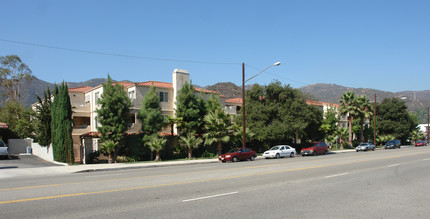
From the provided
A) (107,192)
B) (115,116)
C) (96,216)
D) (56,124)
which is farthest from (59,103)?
(96,216)

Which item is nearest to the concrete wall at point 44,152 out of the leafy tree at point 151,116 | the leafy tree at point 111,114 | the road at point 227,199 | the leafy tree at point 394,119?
the leafy tree at point 111,114

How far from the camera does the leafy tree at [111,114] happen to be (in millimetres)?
27500

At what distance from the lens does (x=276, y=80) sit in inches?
1693

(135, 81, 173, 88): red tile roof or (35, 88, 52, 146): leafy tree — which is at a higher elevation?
(135, 81, 173, 88): red tile roof

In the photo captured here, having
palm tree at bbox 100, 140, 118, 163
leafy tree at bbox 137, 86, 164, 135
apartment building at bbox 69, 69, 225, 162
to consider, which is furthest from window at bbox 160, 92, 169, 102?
palm tree at bbox 100, 140, 118, 163

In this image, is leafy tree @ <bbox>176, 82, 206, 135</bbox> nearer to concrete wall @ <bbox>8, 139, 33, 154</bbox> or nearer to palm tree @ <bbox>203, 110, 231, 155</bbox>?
palm tree @ <bbox>203, 110, 231, 155</bbox>

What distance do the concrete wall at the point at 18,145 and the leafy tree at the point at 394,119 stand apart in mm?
67039

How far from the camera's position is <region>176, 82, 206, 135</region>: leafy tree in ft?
104

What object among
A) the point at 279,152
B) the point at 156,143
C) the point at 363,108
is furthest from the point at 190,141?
the point at 363,108

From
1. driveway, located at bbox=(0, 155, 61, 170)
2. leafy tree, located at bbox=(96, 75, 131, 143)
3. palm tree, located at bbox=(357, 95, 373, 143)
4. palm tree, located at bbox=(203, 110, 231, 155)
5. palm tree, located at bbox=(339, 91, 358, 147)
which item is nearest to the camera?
driveway, located at bbox=(0, 155, 61, 170)

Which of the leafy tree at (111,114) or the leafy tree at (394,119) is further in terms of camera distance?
the leafy tree at (394,119)

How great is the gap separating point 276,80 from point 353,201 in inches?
1371

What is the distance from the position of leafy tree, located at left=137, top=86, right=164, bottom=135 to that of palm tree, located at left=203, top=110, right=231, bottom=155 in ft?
15.8

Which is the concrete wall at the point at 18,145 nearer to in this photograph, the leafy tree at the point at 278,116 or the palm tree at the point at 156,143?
the palm tree at the point at 156,143
